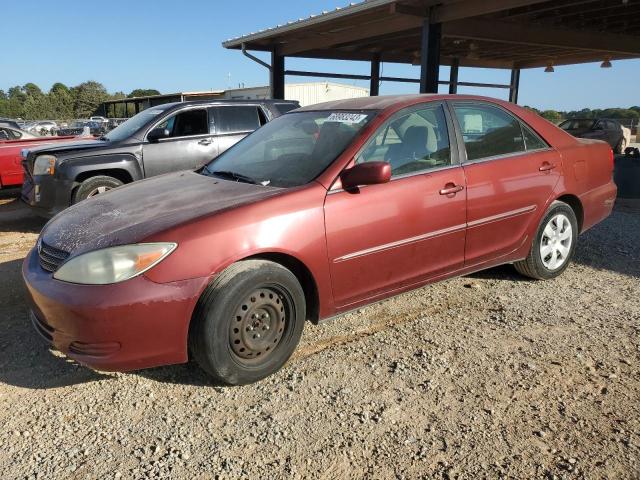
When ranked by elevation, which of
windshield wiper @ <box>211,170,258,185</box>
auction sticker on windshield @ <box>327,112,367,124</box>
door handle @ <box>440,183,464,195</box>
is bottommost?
door handle @ <box>440,183,464,195</box>

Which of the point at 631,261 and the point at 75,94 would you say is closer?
the point at 631,261

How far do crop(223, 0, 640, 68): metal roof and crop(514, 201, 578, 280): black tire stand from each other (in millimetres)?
6269

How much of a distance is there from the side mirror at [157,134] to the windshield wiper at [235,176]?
3.44 meters

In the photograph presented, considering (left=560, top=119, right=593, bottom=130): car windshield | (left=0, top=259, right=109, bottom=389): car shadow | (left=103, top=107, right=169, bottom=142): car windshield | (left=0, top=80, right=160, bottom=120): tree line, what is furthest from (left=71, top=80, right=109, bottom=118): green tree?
(left=0, top=259, right=109, bottom=389): car shadow

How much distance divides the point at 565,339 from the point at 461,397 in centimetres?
113

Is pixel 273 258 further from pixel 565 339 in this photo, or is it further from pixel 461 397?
pixel 565 339

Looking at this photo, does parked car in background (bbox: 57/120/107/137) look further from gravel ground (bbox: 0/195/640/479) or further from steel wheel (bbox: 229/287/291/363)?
steel wheel (bbox: 229/287/291/363)

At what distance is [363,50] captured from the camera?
56.4ft

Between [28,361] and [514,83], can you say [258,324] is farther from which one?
[514,83]

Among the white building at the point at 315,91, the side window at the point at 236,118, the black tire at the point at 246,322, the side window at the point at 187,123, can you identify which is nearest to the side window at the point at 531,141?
the black tire at the point at 246,322

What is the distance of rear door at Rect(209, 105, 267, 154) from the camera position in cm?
745

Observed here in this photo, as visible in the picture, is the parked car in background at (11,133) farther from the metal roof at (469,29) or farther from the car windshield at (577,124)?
the car windshield at (577,124)

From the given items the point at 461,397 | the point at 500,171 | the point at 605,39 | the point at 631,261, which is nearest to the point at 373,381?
the point at 461,397

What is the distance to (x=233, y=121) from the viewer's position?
7.58m
